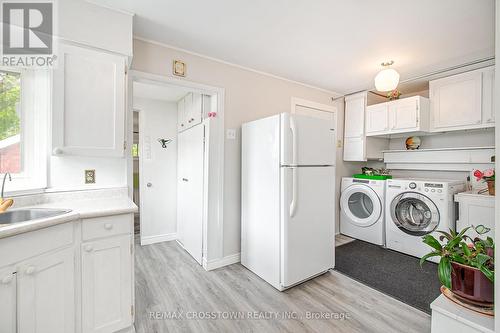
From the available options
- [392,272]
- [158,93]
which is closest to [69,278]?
[158,93]

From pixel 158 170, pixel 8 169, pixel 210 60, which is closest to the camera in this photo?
pixel 8 169

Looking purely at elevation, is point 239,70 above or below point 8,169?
above

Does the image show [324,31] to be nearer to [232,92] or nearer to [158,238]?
[232,92]

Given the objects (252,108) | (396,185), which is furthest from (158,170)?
(396,185)

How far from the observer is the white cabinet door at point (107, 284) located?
1413mm

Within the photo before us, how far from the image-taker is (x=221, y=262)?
2.69 meters

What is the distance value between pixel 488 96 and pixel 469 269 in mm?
2599

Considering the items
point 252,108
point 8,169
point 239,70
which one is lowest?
point 8,169

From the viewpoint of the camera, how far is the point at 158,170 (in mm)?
3582

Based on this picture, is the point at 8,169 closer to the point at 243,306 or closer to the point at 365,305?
the point at 243,306

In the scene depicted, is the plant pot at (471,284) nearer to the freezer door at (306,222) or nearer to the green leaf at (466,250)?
the green leaf at (466,250)

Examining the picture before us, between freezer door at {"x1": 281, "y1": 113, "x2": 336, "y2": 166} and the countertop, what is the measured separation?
1390 millimetres

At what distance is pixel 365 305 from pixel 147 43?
320 cm

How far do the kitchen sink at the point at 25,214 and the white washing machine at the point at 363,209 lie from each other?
3552mm
